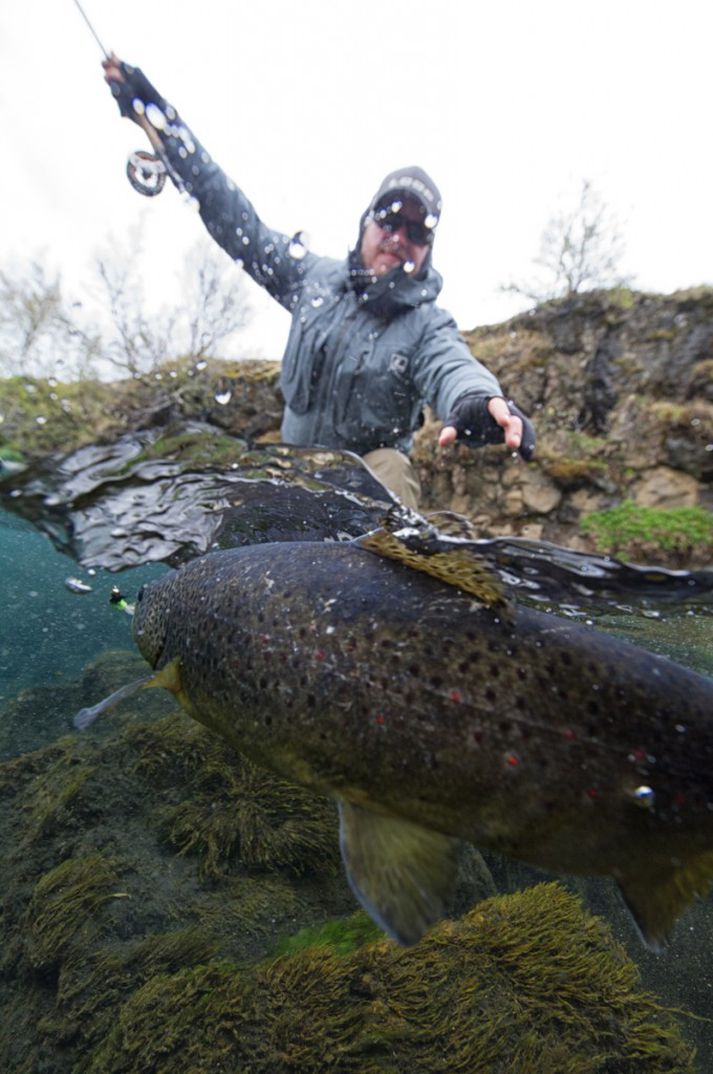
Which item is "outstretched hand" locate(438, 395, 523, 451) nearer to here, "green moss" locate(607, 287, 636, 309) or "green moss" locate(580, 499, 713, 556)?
"green moss" locate(580, 499, 713, 556)

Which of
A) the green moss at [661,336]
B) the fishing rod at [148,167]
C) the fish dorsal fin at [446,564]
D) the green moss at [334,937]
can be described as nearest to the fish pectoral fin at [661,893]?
the fish dorsal fin at [446,564]

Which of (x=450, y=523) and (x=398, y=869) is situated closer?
(x=398, y=869)

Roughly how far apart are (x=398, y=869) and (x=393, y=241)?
6054 mm

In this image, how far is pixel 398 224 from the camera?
5.60 metres

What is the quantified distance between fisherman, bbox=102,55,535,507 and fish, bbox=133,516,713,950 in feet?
12.6

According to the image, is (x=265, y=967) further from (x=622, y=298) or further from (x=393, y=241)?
(x=622, y=298)

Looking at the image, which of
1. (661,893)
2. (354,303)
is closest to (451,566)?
(661,893)

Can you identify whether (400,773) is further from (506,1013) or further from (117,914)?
(117,914)

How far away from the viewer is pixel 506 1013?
312cm

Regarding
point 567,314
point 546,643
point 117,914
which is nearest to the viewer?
point 546,643

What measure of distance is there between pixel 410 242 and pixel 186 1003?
22.7ft

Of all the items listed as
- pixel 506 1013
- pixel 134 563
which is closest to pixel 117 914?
pixel 506 1013

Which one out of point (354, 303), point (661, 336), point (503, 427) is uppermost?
point (661, 336)

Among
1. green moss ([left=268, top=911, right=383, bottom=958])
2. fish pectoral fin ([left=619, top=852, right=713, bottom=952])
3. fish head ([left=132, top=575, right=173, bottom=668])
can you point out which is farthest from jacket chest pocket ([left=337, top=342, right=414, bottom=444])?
fish pectoral fin ([left=619, top=852, right=713, bottom=952])
